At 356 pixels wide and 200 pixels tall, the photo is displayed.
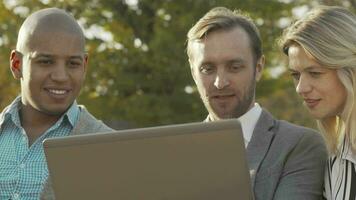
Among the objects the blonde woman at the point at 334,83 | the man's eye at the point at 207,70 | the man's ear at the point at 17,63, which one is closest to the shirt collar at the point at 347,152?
the blonde woman at the point at 334,83

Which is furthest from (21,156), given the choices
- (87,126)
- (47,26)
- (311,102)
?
(311,102)

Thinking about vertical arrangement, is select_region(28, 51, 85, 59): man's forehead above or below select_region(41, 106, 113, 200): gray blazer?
above

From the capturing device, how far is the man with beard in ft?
10.4

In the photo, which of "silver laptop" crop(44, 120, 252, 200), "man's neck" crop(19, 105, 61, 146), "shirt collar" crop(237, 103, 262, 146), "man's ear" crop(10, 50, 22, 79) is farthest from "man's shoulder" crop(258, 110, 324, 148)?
"man's ear" crop(10, 50, 22, 79)

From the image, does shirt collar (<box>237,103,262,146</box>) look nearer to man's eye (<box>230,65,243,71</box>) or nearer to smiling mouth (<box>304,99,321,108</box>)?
man's eye (<box>230,65,243,71</box>)

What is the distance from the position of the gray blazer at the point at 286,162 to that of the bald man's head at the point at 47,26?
103cm

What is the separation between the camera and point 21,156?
3.66 meters

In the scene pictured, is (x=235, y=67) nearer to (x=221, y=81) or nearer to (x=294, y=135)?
(x=221, y=81)

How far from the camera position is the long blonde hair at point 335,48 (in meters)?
3.13

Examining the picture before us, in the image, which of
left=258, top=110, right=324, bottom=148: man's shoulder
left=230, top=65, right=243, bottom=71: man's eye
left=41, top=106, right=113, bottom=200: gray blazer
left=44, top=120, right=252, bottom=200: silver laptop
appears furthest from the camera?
left=41, top=106, right=113, bottom=200: gray blazer

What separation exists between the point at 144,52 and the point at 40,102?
8.68 metres

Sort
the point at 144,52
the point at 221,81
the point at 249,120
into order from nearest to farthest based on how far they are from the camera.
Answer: the point at 221,81, the point at 249,120, the point at 144,52

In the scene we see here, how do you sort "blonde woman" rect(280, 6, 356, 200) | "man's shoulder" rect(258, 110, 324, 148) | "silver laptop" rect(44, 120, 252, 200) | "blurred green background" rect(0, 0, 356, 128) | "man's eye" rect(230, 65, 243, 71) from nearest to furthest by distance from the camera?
"silver laptop" rect(44, 120, 252, 200) < "blonde woman" rect(280, 6, 356, 200) < "man's shoulder" rect(258, 110, 324, 148) < "man's eye" rect(230, 65, 243, 71) < "blurred green background" rect(0, 0, 356, 128)

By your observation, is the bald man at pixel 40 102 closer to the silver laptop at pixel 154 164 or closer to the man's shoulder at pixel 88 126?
the man's shoulder at pixel 88 126
